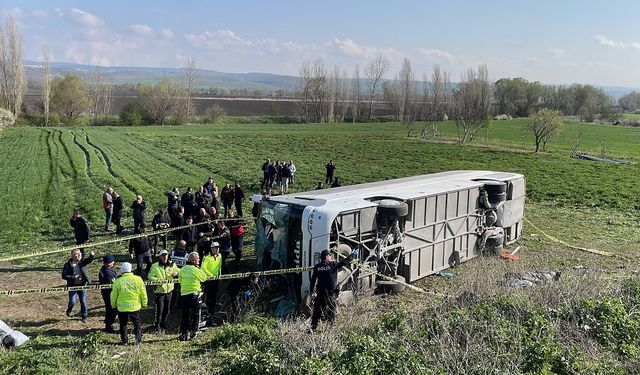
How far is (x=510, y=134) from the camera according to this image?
57.7m

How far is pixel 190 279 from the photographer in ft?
29.3

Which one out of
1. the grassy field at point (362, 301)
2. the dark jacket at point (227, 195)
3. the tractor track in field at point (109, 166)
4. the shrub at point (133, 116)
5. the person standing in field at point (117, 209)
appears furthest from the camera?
the shrub at point (133, 116)

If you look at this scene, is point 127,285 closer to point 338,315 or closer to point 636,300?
point 338,315

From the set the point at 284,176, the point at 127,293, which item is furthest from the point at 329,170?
the point at 127,293

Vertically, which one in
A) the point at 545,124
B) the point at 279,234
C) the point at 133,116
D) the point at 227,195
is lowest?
the point at 227,195

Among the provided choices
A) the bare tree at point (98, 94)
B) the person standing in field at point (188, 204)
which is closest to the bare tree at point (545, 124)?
the person standing in field at point (188, 204)

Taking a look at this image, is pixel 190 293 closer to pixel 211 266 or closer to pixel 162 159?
pixel 211 266

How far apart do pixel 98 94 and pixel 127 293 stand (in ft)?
264

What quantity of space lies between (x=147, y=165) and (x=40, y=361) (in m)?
24.6

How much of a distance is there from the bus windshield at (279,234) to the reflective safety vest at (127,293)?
128 inches

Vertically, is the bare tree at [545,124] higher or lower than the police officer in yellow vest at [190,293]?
higher

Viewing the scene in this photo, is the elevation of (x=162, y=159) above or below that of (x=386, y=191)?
below

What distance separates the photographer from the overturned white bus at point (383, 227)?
10.3 m

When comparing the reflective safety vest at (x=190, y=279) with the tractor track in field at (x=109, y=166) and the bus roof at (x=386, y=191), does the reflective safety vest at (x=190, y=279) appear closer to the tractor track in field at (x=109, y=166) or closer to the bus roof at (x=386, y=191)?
the bus roof at (x=386, y=191)
